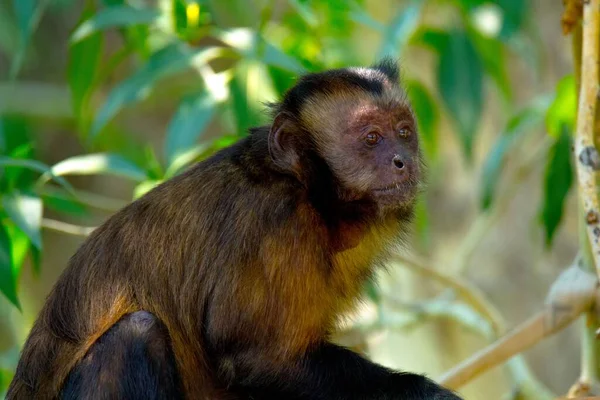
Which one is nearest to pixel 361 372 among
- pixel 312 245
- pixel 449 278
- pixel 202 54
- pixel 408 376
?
pixel 408 376

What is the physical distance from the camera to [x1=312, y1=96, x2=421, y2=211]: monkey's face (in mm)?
5020

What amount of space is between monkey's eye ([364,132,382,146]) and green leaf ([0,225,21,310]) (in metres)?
2.03

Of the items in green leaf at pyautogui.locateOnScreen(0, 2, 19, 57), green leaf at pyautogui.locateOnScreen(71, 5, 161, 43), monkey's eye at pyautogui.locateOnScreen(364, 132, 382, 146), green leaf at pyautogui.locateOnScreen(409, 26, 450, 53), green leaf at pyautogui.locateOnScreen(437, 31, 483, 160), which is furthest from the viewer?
green leaf at pyautogui.locateOnScreen(0, 2, 19, 57)

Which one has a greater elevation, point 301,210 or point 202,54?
point 202,54

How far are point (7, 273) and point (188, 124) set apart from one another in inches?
73.3

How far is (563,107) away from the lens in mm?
6449

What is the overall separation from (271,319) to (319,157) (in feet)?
3.11

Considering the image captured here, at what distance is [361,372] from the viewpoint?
15.5ft

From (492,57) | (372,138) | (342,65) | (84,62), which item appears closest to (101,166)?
(84,62)

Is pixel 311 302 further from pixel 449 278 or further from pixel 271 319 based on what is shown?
pixel 449 278

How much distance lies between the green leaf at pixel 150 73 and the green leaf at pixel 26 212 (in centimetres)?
98

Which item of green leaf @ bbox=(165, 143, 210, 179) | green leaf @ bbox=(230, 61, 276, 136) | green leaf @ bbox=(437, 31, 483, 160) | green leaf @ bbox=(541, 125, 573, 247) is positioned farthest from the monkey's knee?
green leaf @ bbox=(437, 31, 483, 160)

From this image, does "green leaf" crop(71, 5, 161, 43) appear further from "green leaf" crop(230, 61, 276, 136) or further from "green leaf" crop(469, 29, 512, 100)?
"green leaf" crop(469, 29, 512, 100)

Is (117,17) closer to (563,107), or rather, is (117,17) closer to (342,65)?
(342,65)
